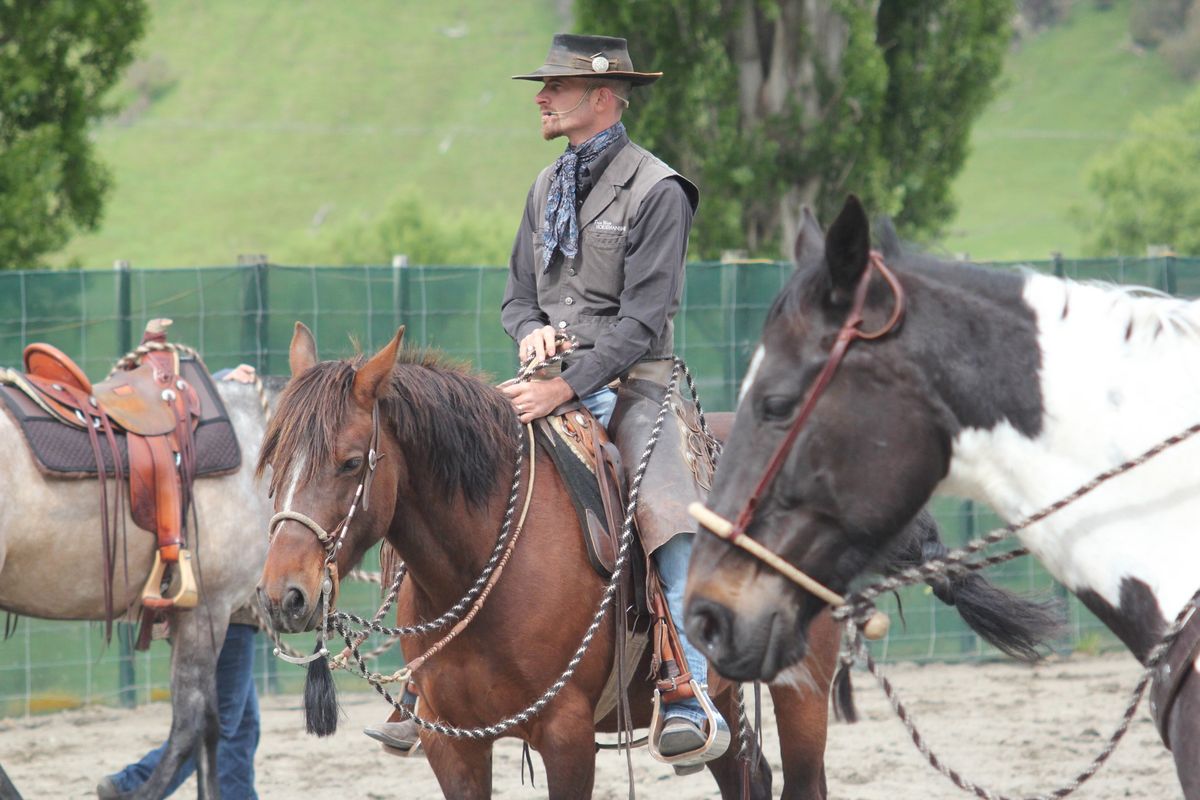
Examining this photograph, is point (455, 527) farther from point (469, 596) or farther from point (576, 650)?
point (576, 650)

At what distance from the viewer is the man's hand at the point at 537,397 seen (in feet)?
12.2

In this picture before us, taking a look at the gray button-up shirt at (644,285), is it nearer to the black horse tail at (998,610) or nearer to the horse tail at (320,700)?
the black horse tail at (998,610)

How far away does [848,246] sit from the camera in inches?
85.6

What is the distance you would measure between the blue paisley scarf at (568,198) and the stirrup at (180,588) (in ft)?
7.30

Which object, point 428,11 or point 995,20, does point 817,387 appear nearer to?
point 995,20

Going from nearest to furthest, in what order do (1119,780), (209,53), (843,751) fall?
(1119,780) → (843,751) → (209,53)

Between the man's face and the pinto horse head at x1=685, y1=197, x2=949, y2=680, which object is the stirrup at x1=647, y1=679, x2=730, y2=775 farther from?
the man's face

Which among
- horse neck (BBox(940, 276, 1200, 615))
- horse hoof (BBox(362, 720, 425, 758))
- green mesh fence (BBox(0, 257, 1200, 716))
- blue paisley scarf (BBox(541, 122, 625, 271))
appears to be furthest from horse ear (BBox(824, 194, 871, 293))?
green mesh fence (BBox(0, 257, 1200, 716))

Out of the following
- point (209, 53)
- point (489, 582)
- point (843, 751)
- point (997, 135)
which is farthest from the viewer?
point (209, 53)

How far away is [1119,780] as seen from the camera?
5812 millimetres

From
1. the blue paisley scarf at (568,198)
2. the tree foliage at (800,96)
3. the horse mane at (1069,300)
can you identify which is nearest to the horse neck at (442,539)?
the blue paisley scarf at (568,198)

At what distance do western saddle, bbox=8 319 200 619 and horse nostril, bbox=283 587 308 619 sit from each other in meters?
2.24

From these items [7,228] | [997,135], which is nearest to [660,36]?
[7,228]

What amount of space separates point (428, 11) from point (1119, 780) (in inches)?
3136
